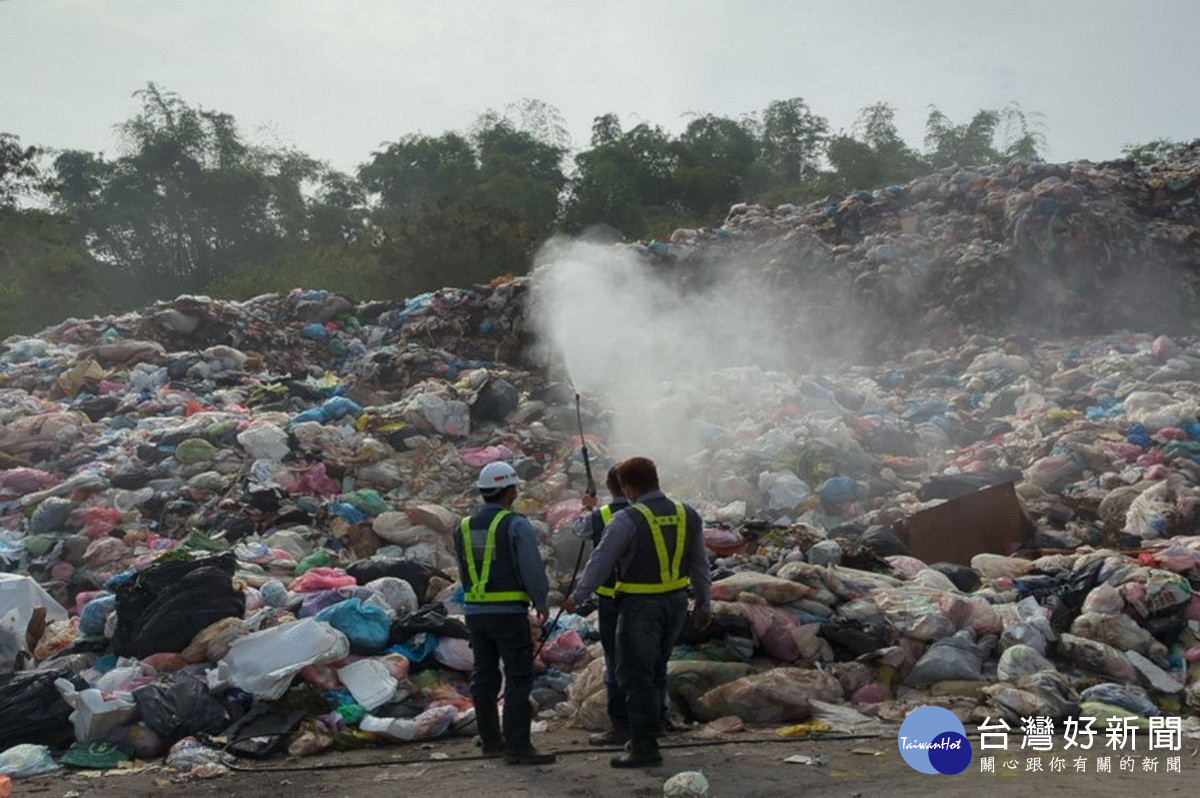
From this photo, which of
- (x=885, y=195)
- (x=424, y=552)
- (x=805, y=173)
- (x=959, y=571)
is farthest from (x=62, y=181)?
(x=959, y=571)

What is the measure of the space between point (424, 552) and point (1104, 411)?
6325 mm

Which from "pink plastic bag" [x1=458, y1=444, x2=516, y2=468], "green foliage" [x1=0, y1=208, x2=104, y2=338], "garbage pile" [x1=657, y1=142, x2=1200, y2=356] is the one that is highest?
"green foliage" [x1=0, y1=208, x2=104, y2=338]

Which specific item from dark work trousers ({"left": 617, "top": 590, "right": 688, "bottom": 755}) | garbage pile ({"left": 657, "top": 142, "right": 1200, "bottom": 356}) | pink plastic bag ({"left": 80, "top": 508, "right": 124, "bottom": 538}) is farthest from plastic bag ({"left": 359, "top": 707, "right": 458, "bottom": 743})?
garbage pile ({"left": 657, "top": 142, "right": 1200, "bottom": 356})

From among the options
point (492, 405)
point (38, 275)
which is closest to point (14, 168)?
point (38, 275)

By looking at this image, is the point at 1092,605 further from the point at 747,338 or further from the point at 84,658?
the point at 747,338

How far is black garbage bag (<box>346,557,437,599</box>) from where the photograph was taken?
6594 mm

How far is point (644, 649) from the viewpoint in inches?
175

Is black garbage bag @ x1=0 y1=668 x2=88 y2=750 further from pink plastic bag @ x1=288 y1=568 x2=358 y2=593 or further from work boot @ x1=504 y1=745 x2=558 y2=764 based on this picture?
work boot @ x1=504 y1=745 x2=558 y2=764

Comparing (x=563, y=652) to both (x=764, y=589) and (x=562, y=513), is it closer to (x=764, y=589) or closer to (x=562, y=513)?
(x=764, y=589)

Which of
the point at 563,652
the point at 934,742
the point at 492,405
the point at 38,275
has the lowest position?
the point at 934,742

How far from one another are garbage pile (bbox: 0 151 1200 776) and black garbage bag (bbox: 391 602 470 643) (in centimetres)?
2

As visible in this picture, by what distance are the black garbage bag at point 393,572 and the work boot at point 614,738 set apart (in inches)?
81.7

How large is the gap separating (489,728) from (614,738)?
532mm

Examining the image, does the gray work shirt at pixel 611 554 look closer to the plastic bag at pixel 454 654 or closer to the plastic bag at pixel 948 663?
the plastic bag at pixel 454 654
